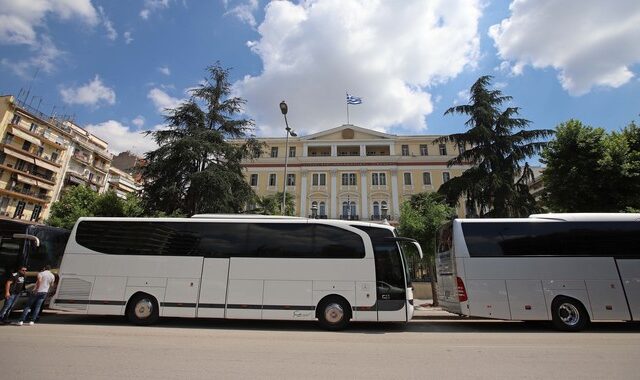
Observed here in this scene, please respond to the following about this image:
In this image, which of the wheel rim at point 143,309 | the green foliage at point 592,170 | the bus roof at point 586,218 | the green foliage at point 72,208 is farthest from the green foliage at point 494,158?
the green foliage at point 72,208

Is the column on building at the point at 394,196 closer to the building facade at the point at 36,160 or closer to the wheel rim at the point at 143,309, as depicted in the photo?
the wheel rim at the point at 143,309

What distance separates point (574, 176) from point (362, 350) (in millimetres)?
15318

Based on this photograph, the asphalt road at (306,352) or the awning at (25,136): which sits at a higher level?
the awning at (25,136)

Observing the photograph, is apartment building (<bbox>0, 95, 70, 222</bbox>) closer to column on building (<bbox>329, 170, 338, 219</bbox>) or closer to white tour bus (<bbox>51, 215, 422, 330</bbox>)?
column on building (<bbox>329, 170, 338, 219</bbox>)

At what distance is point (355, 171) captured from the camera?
48.8 meters

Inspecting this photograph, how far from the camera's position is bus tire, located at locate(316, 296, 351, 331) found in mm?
9461

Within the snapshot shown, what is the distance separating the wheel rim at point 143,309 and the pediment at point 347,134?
43.0 m

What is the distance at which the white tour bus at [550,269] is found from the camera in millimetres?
9828

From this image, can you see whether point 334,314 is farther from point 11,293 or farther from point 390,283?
point 11,293

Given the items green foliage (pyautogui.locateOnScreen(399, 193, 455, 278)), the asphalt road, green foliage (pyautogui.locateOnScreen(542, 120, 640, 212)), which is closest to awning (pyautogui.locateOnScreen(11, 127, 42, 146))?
the asphalt road

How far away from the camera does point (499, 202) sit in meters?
20.6

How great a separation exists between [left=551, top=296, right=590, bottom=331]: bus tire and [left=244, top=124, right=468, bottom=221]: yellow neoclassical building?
3517cm

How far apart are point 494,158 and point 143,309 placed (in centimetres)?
2109

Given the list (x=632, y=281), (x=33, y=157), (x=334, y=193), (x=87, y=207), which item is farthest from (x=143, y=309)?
(x=33, y=157)
